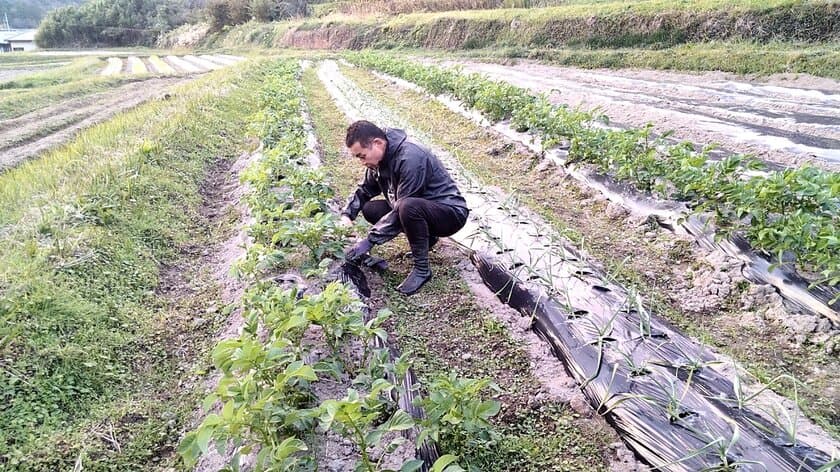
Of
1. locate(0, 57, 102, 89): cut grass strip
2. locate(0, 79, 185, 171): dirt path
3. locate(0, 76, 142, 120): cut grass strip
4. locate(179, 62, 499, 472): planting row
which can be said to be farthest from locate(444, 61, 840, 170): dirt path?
locate(0, 57, 102, 89): cut grass strip

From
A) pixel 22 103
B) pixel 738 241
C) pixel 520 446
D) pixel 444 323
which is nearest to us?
pixel 520 446

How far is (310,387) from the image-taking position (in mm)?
2361

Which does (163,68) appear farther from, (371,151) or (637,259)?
(637,259)

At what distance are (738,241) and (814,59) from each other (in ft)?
28.5

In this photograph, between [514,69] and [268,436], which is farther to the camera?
[514,69]

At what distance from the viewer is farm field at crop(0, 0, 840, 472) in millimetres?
2084

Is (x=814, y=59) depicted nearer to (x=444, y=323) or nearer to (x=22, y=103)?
(x=444, y=323)

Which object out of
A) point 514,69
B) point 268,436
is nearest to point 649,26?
point 514,69

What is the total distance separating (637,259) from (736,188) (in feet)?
2.74

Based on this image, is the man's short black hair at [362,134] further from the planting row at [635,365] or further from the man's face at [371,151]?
the planting row at [635,365]

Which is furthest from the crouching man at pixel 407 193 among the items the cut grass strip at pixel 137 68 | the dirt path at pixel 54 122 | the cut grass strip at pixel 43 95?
the cut grass strip at pixel 137 68

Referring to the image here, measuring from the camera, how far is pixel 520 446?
7.59 ft

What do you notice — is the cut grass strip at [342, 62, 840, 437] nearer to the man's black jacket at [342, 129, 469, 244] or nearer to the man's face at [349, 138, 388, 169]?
the man's black jacket at [342, 129, 469, 244]

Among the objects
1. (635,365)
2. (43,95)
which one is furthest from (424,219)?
(43,95)
